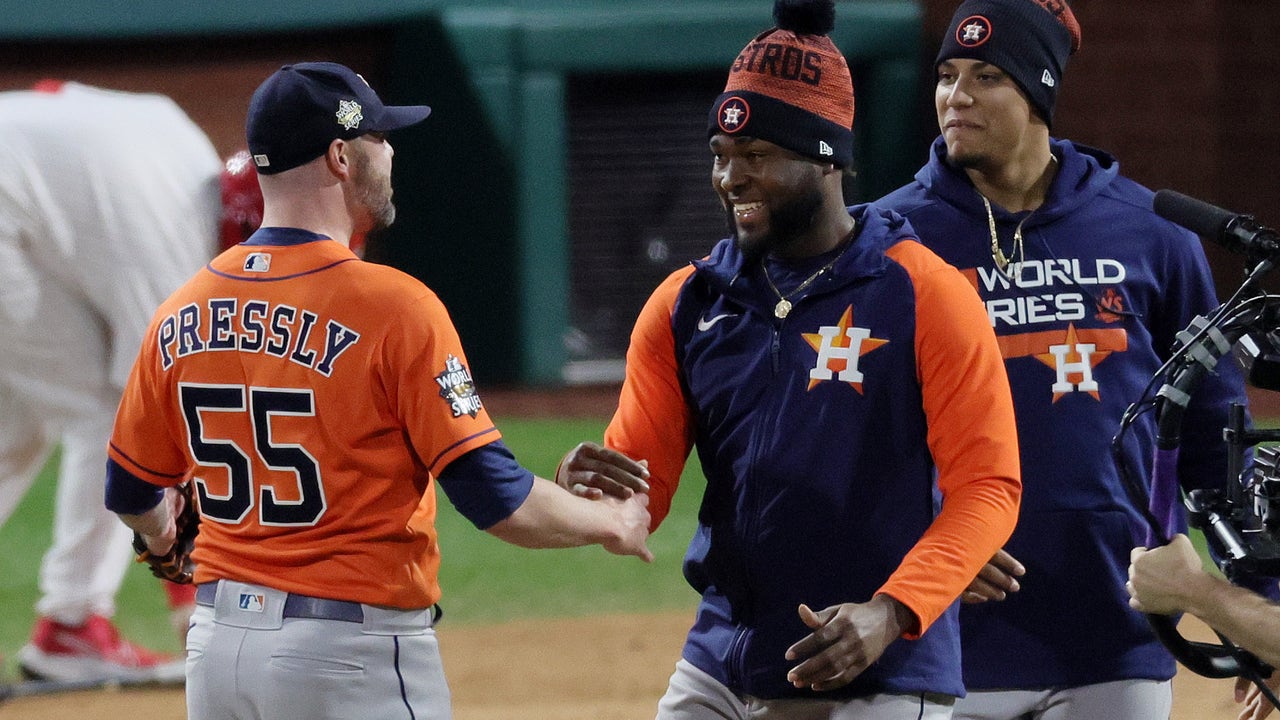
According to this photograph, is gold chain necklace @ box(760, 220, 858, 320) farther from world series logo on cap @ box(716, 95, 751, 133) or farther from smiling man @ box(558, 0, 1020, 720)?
world series logo on cap @ box(716, 95, 751, 133)

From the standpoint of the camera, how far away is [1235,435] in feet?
8.20

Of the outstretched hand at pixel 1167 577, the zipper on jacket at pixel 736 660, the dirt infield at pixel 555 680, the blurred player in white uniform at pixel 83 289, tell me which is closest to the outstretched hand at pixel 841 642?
the zipper on jacket at pixel 736 660

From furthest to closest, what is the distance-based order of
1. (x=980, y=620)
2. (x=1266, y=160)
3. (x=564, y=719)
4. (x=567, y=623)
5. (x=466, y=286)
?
(x=1266, y=160) → (x=466, y=286) → (x=567, y=623) → (x=564, y=719) → (x=980, y=620)

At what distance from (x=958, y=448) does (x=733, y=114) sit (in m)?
0.68

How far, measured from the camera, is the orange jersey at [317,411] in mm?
2912

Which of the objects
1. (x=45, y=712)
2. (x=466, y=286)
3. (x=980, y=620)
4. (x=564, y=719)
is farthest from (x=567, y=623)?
(x=466, y=286)

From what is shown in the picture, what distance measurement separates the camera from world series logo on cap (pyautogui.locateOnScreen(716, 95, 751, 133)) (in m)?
2.85

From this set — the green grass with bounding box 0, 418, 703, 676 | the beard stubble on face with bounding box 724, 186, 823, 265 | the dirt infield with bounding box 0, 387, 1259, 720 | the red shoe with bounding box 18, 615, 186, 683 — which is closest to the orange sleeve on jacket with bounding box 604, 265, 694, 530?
the beard stubble on face with bounding box 724, 186, 823, 265

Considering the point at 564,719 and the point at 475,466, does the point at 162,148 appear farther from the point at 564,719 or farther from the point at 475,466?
the point at 475,466

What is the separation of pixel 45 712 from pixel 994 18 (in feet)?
12.7

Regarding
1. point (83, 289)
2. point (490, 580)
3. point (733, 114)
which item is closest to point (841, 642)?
point (733, 114)

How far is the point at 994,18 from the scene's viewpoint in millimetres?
3391

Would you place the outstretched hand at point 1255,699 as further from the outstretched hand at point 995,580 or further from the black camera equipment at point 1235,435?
the outstretched hand at point 995,580

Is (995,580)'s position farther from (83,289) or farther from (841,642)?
(83,289)
